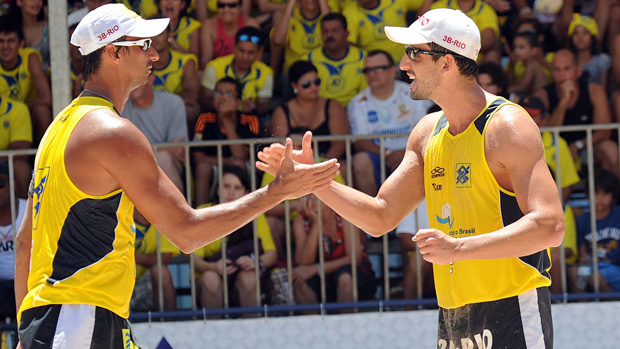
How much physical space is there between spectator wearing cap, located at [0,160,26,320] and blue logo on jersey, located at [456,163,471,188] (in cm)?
397

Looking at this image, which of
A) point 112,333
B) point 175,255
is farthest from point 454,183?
point 175,255

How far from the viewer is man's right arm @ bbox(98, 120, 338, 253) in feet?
11.1

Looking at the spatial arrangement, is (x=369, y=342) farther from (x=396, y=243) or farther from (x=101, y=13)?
(x=101, y=13)

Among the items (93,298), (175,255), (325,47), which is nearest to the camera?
(93,298)

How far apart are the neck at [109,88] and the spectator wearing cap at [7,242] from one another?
3342 millimetres

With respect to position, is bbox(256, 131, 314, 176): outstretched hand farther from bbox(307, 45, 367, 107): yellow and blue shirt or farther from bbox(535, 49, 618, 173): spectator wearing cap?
bbox(535, 49, 618, 173): spectator wearing cap

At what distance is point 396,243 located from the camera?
7.22 meters

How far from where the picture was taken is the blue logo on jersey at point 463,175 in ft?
12.4

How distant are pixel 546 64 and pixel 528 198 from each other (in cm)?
462

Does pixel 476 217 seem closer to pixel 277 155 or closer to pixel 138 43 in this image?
pixel 277 155

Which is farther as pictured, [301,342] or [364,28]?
[364,28]

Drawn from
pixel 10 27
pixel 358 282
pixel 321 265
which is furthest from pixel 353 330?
pixel 10 27

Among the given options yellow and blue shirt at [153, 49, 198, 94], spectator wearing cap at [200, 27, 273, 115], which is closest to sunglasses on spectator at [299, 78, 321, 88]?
spectator wearing cap at [200, 27, 273, 115]

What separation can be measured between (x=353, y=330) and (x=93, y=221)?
11.4 feet
